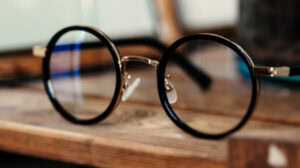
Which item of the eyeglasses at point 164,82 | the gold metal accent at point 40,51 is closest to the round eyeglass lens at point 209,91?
the eyeglasses at point 164,82

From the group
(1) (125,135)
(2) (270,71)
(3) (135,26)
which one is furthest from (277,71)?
(3) (135,26)

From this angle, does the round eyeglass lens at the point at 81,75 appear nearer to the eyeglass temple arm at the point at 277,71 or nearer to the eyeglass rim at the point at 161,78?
the eyeglass rim at the point at 161,78

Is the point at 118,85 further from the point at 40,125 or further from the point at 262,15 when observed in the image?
the point at 262,15

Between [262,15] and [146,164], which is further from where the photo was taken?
[262,15]

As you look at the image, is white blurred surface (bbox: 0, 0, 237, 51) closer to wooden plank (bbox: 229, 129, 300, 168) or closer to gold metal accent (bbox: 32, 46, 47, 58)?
gold metal accent (bbox: 32, 46, 47, 58)

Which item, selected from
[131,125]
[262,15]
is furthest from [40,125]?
A: [262,15]

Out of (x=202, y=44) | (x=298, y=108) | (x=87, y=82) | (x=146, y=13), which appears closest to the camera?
(x=298, y=108)
